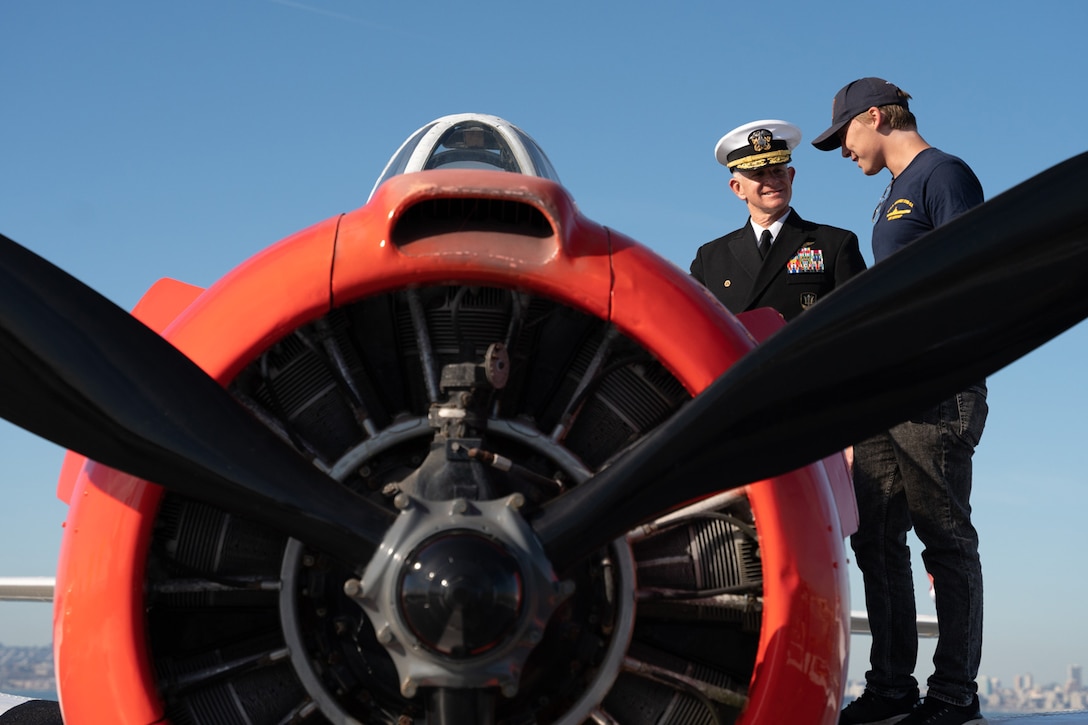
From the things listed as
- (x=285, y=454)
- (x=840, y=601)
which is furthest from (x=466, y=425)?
(x=840, y=601)

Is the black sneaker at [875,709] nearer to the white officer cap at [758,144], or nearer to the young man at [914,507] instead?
the young man at [914,507]

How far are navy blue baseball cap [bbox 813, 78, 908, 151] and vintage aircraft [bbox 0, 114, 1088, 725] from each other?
305 centimetres

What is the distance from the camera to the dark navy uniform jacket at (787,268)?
21.1 ft

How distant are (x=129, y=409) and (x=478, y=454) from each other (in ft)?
3.06

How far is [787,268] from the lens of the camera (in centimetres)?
649

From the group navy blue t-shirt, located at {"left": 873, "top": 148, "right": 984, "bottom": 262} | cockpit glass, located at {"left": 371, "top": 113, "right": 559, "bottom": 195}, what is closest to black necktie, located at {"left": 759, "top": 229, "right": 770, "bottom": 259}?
navy blue t-shirt, located at {"left": 873, "top": 148, "right": 984, "bottom": 262}

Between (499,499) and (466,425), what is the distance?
335 millimetres

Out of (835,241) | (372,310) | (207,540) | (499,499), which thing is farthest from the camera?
(835,241)

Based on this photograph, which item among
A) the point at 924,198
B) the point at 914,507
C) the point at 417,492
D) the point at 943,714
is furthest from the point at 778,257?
the point at 417,492

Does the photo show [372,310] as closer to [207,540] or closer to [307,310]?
[307,310]

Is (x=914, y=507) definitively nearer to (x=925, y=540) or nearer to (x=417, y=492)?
(x=925, y=540)

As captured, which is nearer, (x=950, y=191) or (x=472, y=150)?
(x=472, y=150)

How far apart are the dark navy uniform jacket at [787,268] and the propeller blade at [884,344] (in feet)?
10.3

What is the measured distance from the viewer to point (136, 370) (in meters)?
3.14
